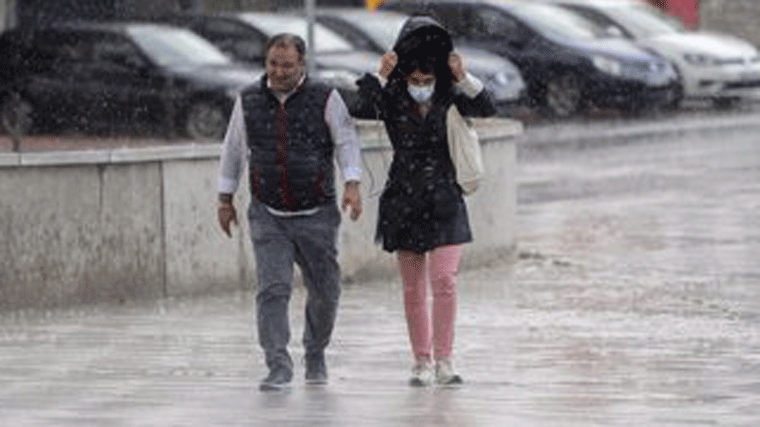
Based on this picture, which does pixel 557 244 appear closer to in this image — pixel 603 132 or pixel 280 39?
pixel 280 39

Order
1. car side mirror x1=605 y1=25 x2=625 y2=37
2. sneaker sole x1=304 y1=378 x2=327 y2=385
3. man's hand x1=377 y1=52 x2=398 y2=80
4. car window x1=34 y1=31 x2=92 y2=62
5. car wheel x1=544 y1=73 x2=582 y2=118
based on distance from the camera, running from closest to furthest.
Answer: man's hand x1=377 y1=52 x2=398 y2=80
sneaker sole x1=304 y1=378 x2=327 y2=385
car window x1=34 y1=31 x2=92 y2=62
car wheel x1=544 y1=73 x2=582 y2=118
car side mirror x1=605 y1=25 x2=625 y2=37

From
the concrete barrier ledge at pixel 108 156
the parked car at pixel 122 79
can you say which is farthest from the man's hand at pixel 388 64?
the parked car at pixel 122 79

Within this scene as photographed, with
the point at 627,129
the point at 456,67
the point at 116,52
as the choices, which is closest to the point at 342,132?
the point at 456,67

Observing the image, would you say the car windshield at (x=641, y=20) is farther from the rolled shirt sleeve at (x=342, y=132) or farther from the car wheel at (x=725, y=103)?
the rolled shirt sleeve at (x=342, y=132)

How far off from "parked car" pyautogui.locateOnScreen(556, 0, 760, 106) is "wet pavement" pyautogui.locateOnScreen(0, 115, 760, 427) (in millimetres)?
16548

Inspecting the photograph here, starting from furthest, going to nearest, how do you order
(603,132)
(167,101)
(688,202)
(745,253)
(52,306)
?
(603,132) < (167,101) < (688,202) < (745,253) < (52,306)

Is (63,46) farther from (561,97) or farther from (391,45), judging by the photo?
(561,97)

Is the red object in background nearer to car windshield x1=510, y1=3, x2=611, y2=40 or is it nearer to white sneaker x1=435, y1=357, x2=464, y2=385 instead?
car windshield x1=510, y1=3, x2=611, y2=40

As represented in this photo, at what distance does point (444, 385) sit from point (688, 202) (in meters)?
11.8

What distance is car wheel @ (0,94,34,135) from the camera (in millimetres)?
30197

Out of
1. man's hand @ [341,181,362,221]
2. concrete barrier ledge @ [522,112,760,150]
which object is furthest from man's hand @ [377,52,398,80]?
concrete barrier ledge @ [522,112,760,150]

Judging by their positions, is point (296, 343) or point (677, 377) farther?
point (296, 343)

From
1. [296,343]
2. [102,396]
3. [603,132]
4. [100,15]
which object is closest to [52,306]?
[296,343]

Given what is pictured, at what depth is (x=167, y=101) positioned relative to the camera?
3109cm
